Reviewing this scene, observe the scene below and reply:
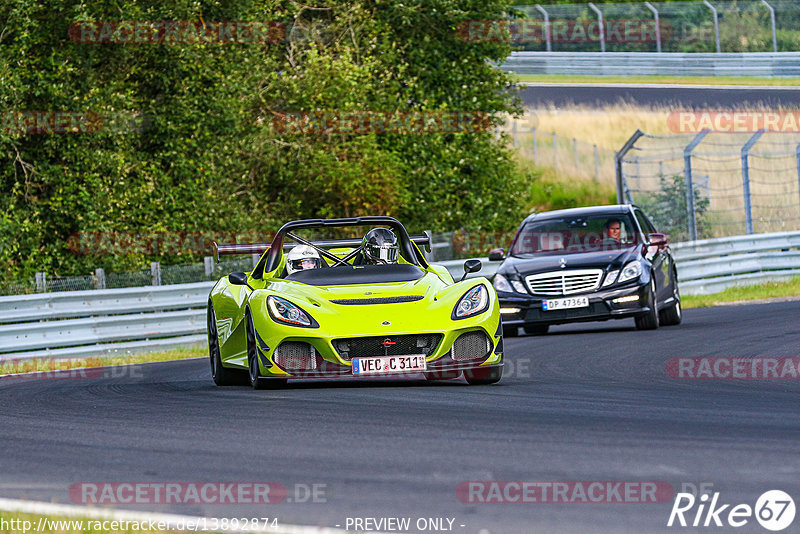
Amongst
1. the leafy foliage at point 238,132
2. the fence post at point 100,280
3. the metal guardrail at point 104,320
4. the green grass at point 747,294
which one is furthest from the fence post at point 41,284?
the green grass at point 747,294

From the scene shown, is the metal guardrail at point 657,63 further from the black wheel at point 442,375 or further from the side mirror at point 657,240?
the black wheel at point 442,375

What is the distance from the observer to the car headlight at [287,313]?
10180mm

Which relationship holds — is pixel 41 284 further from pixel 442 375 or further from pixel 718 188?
pixel 718 188

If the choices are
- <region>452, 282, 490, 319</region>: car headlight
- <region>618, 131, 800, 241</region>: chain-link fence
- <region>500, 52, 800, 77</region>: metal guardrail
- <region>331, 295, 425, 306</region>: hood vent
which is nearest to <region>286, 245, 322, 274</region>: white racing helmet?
<region>331, 295, 425, 306</region>: hood vent

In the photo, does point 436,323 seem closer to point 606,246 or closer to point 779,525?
point 779,525

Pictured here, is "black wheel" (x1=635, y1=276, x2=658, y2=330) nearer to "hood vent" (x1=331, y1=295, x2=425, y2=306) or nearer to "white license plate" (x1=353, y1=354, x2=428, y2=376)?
"hood vent" (x1=331, y1=295, x2=425, y2=306)

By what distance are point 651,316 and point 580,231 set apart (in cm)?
204

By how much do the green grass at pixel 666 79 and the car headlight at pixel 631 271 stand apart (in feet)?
114

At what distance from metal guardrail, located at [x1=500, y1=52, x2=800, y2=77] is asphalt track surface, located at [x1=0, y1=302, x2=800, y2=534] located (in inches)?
1580

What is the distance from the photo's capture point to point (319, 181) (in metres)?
33.2

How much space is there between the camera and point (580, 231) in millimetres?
18359

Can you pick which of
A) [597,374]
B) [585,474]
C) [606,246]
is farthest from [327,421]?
[606,246]

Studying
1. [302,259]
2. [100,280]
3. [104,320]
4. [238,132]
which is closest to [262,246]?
[302,259]

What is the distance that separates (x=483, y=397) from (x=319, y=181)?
23.9 m
